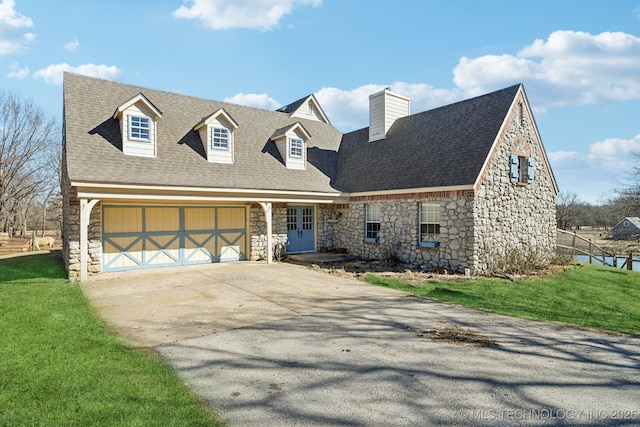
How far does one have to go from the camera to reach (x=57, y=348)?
5.14 m

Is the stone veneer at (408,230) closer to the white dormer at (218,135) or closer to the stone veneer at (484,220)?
the stone veneer at (484,220)

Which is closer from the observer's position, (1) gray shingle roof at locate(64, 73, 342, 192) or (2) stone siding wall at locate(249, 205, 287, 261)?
(1) gray shingle roof at locate(64, 73, 342, 192)

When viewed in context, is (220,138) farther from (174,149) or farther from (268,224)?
(268,224)

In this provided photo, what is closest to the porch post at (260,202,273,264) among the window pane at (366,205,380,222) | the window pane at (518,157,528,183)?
the window pane at (366,205,380,222)

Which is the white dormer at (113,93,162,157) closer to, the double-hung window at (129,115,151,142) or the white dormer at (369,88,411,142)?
the double-hung window at (129,115,151,142)

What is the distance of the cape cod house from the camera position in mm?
12070

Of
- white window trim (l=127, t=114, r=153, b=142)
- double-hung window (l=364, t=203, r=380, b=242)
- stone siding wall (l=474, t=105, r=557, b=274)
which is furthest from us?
double-hung window (l=364, t=203, r=380, b=242)

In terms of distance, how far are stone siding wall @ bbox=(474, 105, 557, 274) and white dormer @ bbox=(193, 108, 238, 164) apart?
9406mm

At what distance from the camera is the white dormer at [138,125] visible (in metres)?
12.5

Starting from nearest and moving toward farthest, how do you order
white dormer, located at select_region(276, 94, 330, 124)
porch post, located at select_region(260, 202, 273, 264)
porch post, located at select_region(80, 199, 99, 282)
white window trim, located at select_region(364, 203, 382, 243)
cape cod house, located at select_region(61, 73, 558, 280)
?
porch post, located at select_region(80, 199, 99, 282) < cape cod house, located at select_region(61, 73, 558, 280) < porch post, located at select_region(260, 202, 273, 264) < white window trim, located at select_region(364, 203, 382, 243) < white dormer, located at select_region(276, 94, 330, 124)

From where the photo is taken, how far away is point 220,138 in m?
14.5

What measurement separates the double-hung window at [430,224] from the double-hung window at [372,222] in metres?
2.19

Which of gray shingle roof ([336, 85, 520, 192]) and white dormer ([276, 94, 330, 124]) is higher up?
white dormer ([276, 94, 330, 124])

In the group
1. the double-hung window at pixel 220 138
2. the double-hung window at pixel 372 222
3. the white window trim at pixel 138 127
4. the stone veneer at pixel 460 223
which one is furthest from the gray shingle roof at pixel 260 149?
the double-hung window at pixel 372 222
